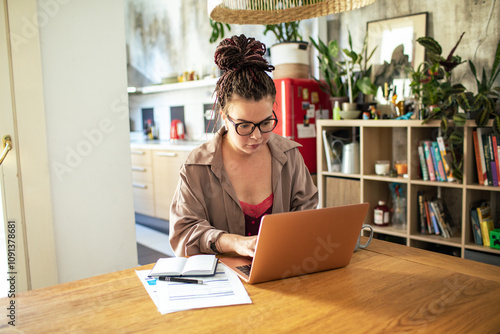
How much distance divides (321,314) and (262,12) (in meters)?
1.03

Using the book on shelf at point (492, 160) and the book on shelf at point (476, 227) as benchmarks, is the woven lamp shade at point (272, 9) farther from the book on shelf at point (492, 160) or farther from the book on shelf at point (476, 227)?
the book on shelf at point (476, 227)

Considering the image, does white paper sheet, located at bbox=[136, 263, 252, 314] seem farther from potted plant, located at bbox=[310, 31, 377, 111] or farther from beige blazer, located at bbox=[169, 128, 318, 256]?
potted plant, located at bbox=[310, 31, 377, 111]

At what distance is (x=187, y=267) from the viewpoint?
50.4 inches

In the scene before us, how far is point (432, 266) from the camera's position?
1.39m

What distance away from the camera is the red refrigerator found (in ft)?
11.5

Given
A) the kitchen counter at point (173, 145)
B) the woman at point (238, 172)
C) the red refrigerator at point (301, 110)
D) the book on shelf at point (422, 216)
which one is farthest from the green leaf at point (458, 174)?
the kitchen counter at point (173, 145)

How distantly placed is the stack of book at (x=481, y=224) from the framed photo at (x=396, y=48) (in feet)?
3.45

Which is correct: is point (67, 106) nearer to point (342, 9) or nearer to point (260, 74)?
point (260, 74)

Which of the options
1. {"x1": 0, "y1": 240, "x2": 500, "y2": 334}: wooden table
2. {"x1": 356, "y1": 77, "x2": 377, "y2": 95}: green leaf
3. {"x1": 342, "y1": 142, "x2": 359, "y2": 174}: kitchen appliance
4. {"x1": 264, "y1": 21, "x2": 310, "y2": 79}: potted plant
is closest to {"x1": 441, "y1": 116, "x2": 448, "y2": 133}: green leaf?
{"x1": 356, "y1": 77, "x2": 377, "y2": 95}: green leaf

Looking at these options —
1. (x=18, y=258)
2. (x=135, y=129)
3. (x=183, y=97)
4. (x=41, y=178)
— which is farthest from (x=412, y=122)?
(x=135, y=129)

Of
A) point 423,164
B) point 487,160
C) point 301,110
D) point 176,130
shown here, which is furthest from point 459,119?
point 176,130

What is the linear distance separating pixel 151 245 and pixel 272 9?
339cm

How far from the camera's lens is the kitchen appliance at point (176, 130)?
538 cm

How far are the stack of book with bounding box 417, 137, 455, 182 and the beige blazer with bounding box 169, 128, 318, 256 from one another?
4.46 ft
